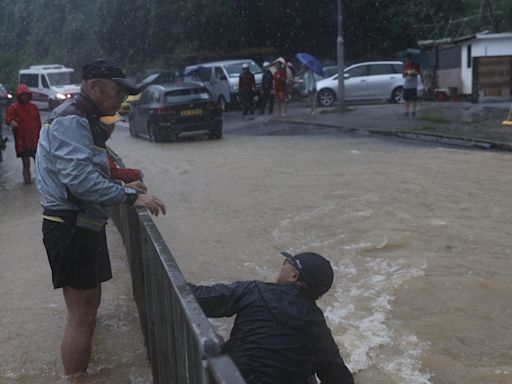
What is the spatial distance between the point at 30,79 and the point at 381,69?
55.6ft

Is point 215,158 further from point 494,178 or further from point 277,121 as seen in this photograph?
point 277,121

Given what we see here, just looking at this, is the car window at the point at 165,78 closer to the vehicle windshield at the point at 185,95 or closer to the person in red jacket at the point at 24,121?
the vehicle windshield at the point at 185,95

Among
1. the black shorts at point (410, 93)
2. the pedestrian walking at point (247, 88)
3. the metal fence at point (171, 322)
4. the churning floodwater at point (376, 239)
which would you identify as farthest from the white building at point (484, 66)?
the metal fence at point (171, 322)

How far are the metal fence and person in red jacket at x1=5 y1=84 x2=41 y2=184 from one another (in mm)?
7840

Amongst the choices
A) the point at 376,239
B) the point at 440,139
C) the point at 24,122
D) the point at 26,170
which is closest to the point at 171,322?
the point at 376,239

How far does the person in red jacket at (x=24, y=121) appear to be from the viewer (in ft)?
37.9

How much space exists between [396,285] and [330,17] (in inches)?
1148

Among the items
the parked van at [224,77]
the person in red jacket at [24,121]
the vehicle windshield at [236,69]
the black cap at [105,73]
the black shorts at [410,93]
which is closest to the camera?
the black cap at [105,73]

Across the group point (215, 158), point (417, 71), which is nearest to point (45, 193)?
point (215, 158)

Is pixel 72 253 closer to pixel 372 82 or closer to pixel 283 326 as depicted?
pixel 283 326

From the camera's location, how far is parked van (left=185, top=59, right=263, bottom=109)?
2698cm

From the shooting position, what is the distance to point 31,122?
460 inches

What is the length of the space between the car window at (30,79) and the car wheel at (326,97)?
1399 cm

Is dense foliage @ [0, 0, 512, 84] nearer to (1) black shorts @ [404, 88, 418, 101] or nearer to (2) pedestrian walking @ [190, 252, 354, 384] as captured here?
(1) black shorts @ [404, 88, 418, 101]
